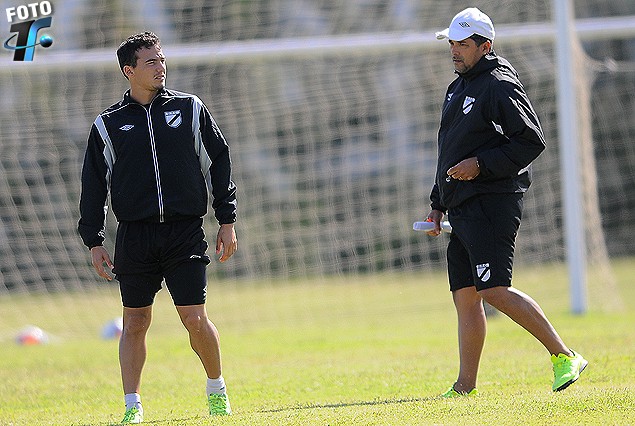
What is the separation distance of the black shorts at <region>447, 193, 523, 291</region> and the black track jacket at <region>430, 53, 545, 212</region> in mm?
58

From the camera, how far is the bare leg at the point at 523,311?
5.69 m

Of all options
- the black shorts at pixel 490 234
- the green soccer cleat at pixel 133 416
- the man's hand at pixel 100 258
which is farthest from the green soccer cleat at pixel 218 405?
the black shorts at pixel 490 234

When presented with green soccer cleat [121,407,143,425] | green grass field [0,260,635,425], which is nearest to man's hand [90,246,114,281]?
green soccer cleat [121,407,143,425]

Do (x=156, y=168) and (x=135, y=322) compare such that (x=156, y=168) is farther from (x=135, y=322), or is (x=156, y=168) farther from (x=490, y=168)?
(x=490, y=168)

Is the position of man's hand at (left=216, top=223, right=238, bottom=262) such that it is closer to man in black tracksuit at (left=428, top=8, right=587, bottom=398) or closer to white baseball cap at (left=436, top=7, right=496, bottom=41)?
man in black tracksuit at (left=428, top=8, right=587, bottom=398)

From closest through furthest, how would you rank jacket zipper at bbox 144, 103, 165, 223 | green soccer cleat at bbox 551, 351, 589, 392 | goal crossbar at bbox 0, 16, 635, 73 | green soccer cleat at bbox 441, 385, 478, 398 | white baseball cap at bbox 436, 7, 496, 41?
jacket zipper at bbox 144, 103, 165, 223, green soccer cleat at bbox 551, 351, 589, 392, white baseball cap at bbox 436, 7, 496, 41, green soccer cleat at bbox 441, 385, 478, 398, goal crossbar at bbox 0, 16, 635, 73

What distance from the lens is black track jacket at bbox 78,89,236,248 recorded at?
18.4 ft

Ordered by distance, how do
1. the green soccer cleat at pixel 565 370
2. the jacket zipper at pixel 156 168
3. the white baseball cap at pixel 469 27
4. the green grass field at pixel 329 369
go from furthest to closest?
the white baseball cap at pixel 469 27
the green soccer cleat at pixel 565 370
the jacket zipper at pixel 156 168
the green grass field at pixel 329 369

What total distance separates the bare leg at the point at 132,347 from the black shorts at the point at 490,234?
1.78 meters

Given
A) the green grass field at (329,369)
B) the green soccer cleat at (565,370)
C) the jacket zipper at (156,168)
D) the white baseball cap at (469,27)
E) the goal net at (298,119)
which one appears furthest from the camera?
the goal net at (298,119)

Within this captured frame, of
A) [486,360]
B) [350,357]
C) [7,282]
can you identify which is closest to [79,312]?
[7,282]

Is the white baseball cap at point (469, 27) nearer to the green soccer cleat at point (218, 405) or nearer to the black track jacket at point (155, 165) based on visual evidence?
the black track jacket at point (155, 165)

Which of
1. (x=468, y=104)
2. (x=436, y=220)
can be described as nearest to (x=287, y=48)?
(x=436, y=220)

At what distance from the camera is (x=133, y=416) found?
221 inches
